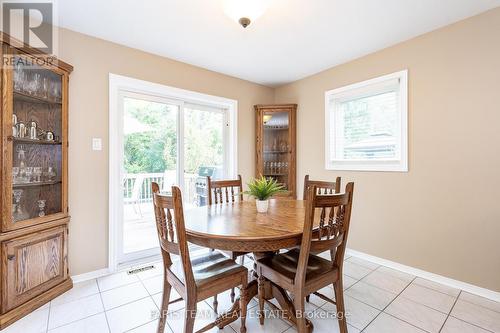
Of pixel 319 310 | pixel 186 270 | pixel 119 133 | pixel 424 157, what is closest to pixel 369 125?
pixel 424 157

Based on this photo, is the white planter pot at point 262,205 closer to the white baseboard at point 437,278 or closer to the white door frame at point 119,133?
the white door frame at point 119,133

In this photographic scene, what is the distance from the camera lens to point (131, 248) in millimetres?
2828

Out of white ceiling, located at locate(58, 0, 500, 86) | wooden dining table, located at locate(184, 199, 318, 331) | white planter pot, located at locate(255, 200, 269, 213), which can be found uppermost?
white ceiling, located at locate(58, 0, 500, 86)

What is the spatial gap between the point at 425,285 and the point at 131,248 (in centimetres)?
323

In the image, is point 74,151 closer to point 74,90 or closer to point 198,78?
point 74,90

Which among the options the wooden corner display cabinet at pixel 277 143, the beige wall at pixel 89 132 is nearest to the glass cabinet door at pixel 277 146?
the wooden corner display cabinet at pixel 277 143

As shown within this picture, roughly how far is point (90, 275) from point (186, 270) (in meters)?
1.79

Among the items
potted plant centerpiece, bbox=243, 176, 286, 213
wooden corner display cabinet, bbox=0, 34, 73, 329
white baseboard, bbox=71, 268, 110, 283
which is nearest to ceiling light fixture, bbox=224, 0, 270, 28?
potted plant centerpiece, bbox=243, 176, 286, 213

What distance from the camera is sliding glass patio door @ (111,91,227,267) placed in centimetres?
276

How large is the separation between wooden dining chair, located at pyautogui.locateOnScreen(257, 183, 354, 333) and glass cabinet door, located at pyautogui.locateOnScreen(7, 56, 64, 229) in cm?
203

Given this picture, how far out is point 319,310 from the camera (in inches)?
74.5

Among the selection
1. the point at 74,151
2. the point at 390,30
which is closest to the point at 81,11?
the point at 74,151

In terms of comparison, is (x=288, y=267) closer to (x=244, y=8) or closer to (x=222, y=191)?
(x=222, y=191)

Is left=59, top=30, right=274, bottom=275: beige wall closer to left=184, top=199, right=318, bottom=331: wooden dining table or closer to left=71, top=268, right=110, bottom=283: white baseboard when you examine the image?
left=71, top=268, right=110, bottom=283: white baseboard
